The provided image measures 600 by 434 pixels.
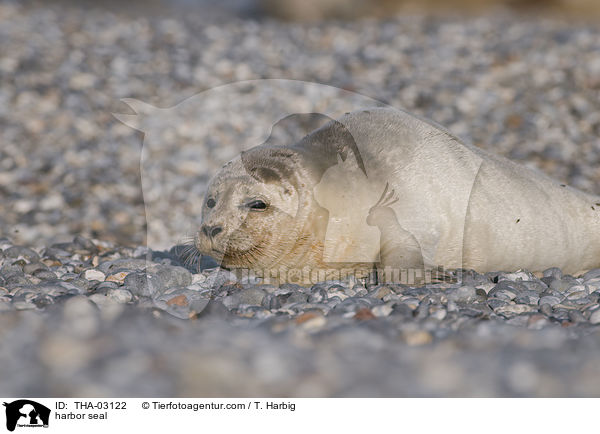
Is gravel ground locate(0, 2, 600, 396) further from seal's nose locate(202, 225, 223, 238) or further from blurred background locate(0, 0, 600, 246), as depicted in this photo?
seal's nose locate(202, 225, 223, 238)

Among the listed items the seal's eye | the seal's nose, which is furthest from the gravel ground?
the seal's eye

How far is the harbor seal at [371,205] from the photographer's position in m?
4.07

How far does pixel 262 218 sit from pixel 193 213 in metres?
3.26

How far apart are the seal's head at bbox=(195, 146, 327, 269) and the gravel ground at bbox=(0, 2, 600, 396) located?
0.23m

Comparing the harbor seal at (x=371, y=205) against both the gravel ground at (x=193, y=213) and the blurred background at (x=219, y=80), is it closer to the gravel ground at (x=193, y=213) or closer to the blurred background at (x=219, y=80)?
the gravel ground at (x=193, y=213)

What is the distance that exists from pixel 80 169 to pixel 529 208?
16.9 ft

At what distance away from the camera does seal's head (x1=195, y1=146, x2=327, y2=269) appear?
4.02 metres

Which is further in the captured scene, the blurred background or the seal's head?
the blurred background

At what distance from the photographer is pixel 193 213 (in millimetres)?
7164

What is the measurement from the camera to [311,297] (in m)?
3.69
